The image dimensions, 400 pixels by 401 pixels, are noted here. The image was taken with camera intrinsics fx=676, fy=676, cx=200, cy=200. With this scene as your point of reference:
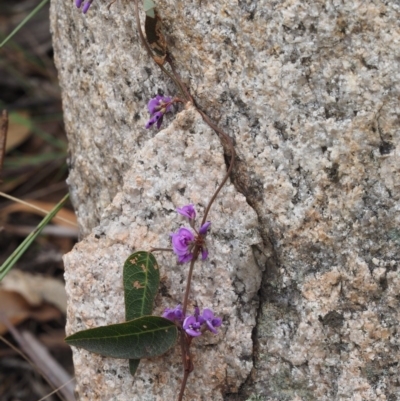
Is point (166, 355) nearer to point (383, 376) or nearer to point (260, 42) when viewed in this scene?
point (383, 376)

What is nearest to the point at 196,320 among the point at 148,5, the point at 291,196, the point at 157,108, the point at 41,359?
the point at 291,196

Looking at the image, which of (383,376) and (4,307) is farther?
(4,307)

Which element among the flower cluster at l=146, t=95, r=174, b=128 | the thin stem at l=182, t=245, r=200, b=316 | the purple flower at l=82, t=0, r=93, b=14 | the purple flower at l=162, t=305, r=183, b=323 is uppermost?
the purple flower at l=82, t=0, r=93, b=14

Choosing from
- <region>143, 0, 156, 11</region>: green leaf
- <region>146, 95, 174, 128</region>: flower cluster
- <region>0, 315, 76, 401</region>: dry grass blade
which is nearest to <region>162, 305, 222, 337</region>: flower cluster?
<region>146, 95, 174, 128</region>: flower cluster

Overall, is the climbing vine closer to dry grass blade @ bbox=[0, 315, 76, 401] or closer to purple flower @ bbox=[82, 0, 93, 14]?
purple flower @ bbox=[82, 0, 93, 14]

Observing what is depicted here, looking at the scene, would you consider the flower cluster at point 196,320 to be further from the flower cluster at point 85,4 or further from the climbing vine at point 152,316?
the flower cluster at point 85,4

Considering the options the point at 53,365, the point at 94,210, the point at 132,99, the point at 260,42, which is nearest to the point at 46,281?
the point at 53,365
